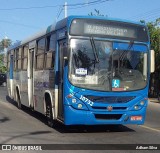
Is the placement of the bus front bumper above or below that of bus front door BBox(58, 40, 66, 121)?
below

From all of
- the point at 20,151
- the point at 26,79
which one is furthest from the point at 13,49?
the point at 20,151

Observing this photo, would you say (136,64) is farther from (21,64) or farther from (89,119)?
(21,64)

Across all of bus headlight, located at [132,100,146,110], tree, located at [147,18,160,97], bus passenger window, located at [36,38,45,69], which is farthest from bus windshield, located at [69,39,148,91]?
tree, located at [147,18,160,97]

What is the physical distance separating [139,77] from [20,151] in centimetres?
418

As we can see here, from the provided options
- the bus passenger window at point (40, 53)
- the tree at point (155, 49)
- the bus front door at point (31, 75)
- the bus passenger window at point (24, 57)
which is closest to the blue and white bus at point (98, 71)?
the bus passenger window at point (40, 53)

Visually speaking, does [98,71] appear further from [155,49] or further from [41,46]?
[155,49]

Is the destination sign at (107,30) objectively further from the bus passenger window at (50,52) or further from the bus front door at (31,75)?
the bus front door at (31,75)

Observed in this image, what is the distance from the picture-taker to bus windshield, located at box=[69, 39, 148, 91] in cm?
1060

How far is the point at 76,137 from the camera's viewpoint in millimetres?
10328

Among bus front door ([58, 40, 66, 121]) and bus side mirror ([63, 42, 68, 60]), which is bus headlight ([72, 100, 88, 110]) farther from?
bus side mirror ([63, 42, 68, 60])

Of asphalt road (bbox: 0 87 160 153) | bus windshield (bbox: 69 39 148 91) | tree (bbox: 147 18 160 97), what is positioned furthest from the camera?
tree (bbox: 147 18 160 97)

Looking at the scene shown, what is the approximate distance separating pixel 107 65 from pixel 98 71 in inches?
12.1

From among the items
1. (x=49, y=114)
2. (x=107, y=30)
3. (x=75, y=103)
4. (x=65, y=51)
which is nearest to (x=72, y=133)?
(x=75, y=103)

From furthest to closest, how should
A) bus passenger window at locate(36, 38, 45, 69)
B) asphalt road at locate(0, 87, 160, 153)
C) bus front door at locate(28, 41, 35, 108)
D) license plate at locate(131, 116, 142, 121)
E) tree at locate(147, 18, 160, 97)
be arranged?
tree at locate(147, 18, 160, 97) < bus front door at locate(28, 41, 35, 108) < bus passenger window at locate(36, 38, 45, 69) < license plate at locate(131, 116, 142, 121) < asphalt road at locate(0, 87, 160, 153)
